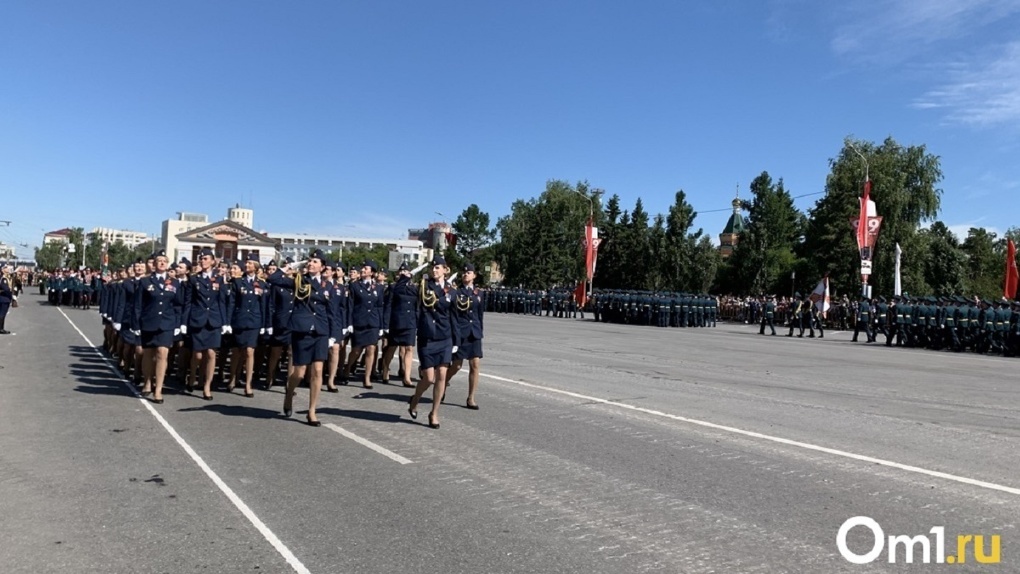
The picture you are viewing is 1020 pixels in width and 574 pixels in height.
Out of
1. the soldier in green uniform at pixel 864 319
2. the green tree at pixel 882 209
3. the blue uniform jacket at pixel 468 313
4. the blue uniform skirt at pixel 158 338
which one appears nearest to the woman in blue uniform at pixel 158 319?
the blue uniform skirt at pixel 158 338

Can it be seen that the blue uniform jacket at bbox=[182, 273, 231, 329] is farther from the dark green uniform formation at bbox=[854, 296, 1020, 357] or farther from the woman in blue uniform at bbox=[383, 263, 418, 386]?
the dark green uniform formation at bbox=[854, 296, 1020, 357]

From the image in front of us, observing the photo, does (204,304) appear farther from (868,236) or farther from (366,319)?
(868,236)

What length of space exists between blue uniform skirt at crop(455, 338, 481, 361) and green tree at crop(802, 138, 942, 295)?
51.8 meters

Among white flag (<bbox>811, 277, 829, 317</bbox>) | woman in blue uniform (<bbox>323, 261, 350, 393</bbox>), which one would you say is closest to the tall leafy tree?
white flag (<bbox>811, 277, 829, 317</bbox>)

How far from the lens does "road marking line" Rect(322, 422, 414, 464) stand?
7.90 meters

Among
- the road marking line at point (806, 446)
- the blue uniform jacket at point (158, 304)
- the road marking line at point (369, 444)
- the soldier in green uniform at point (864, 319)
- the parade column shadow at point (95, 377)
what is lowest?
the parade column shadow at point (95, 377)

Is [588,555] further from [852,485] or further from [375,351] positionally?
[375,351]

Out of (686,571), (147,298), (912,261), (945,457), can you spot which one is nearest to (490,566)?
(686,571)

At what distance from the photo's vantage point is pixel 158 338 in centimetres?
1150

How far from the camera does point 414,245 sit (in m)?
179

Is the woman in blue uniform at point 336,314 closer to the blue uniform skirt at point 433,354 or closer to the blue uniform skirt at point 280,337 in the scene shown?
the blue uniform skirt at point 280,337

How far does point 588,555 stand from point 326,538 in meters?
1.78

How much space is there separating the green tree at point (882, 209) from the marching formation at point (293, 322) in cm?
5032

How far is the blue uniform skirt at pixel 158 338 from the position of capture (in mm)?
11500
